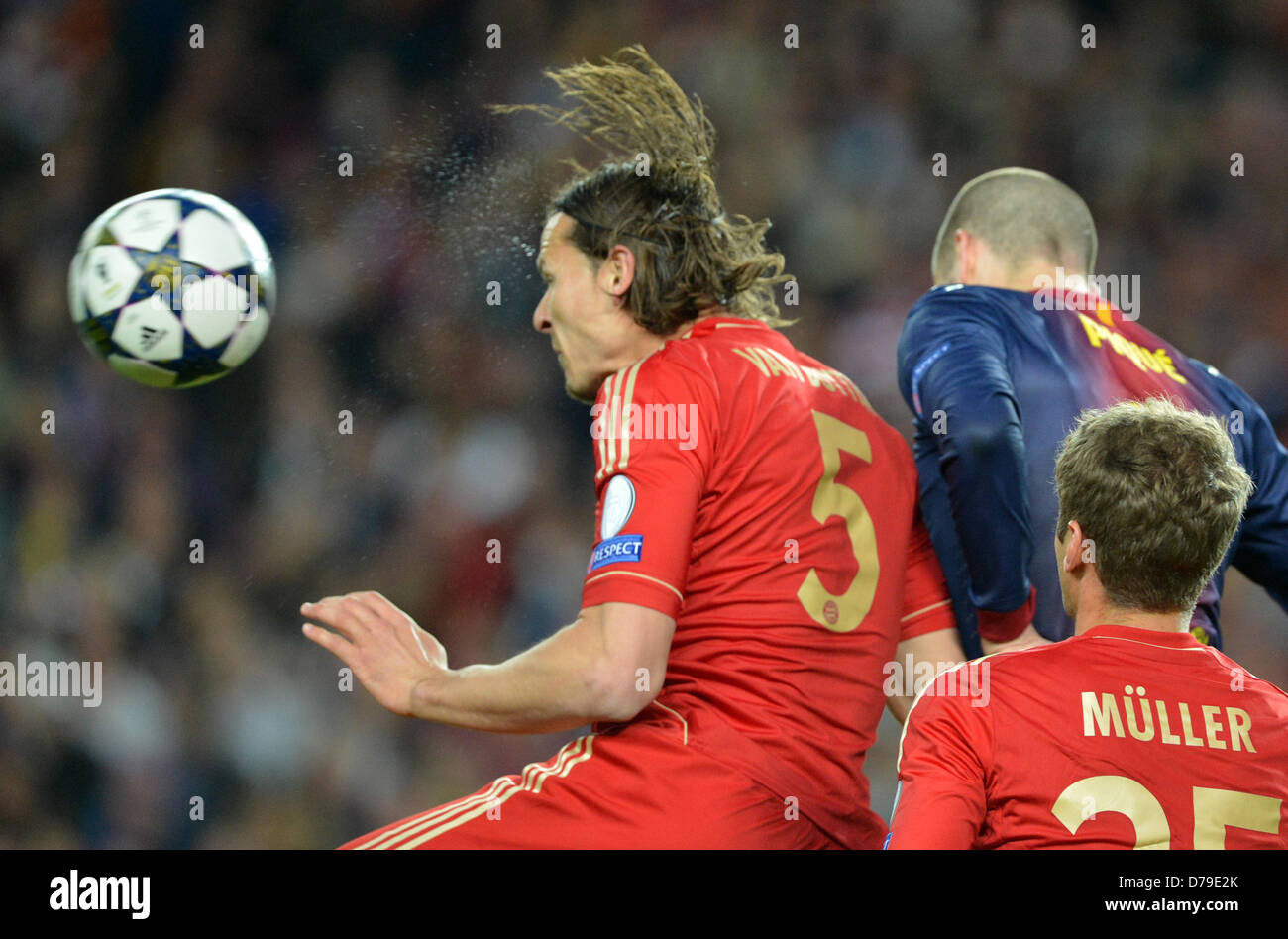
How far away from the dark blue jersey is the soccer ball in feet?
5.75

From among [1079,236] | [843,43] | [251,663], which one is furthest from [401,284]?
[1079,236]

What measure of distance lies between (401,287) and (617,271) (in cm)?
364

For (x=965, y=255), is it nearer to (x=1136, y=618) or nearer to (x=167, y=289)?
(x=1136, y=618)

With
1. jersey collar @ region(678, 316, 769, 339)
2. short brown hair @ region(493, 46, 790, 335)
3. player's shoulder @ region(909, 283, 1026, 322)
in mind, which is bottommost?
jersey collar @ region(678, 316, 769, 339)

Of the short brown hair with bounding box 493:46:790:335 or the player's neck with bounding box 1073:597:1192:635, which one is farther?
the short brown hair with bounding box 493:46:790:335

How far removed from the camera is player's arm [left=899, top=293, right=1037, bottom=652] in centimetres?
269

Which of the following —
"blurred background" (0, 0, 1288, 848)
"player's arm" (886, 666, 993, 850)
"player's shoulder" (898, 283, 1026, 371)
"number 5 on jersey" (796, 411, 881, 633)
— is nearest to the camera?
"player's arm" (886, 666, 993, 850)

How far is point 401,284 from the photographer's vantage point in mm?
6184

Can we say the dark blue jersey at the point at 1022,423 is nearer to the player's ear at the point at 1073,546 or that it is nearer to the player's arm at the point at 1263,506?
the player's arm at the point at 1263,506

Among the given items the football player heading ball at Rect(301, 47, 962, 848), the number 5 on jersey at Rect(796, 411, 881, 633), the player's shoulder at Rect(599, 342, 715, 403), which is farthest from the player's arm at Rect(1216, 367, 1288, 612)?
the player's shoulder at Rect(599, 342, 715, 403)

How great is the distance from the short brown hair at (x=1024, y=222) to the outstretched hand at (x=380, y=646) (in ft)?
6.11

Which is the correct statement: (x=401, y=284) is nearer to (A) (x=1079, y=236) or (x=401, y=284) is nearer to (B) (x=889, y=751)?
(B) (x=889, y=751)

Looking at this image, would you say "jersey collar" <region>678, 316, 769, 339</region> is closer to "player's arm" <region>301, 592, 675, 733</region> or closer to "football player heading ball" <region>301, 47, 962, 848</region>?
"football player heading ball" <region>301, 47, 962, 848</region>

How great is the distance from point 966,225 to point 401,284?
335 centimetres
